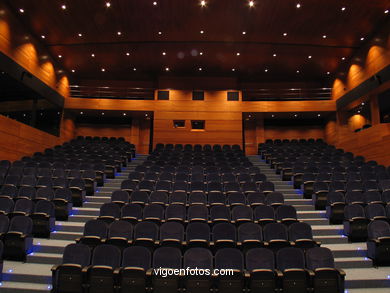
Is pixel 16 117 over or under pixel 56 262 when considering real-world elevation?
over

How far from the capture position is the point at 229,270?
11.7 ft

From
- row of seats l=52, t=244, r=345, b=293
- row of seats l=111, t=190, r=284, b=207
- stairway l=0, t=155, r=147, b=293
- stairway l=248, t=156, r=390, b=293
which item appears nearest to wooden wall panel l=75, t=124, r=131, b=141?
stairway l=0, t=155, r=147, b=293

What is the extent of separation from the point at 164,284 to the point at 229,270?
736mm

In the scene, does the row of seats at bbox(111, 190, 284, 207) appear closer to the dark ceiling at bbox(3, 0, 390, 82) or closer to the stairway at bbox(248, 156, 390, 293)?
the stairway at bbox(248, 156, 390, 293)

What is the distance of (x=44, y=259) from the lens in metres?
4.32

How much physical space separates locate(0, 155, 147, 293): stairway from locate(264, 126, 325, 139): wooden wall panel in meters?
9.06

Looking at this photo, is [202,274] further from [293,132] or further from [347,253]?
[293,132]

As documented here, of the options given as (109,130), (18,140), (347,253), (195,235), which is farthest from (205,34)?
(347,253)

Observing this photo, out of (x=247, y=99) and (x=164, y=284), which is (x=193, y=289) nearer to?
(x=164, y=284)

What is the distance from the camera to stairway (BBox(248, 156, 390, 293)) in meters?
3.91

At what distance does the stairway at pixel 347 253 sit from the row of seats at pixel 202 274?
1.81ft

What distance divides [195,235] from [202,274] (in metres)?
0.91

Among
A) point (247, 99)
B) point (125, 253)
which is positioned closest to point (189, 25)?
point (247, 99)

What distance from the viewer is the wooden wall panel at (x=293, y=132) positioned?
43.7 ft
